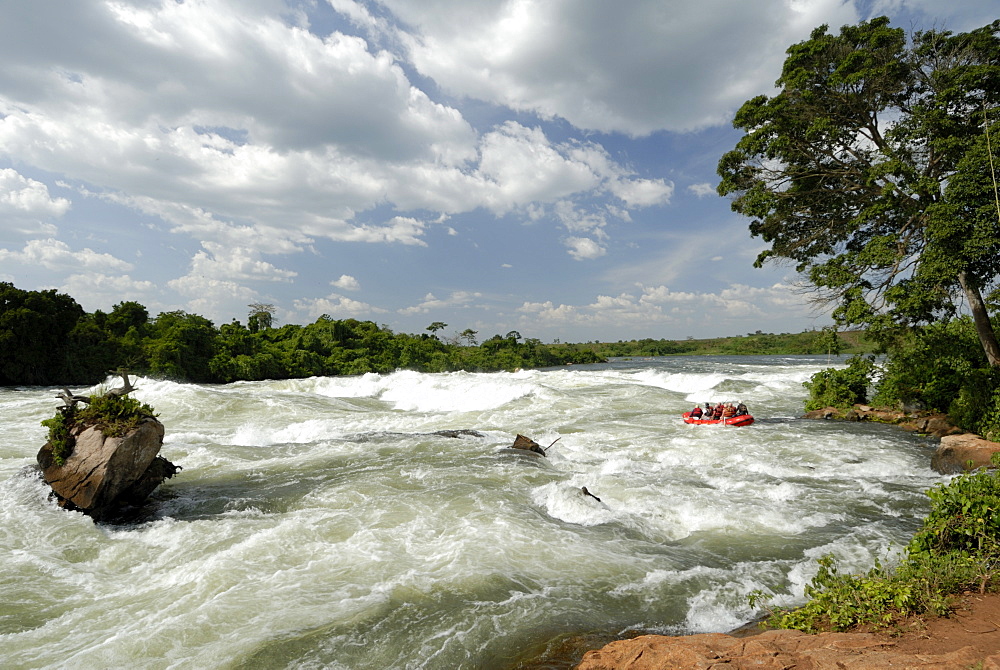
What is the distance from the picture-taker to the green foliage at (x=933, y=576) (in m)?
3.88

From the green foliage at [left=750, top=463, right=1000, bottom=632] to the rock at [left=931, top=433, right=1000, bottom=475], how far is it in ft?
27.1

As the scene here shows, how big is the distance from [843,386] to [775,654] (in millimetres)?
20483

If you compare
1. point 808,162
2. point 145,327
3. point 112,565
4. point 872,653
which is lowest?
point 112,565

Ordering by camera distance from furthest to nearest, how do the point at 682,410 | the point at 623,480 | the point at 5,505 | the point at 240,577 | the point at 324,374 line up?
the point at 324,374
the point at 682,410
the point at 623,480
the point at 5,505
the point at 240,577

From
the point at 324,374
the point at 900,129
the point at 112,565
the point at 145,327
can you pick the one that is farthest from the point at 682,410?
the point at 145,327

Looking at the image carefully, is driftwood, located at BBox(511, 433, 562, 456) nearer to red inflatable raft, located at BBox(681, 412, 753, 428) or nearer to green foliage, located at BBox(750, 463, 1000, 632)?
red inflatable raft, located at BBox(681, 412, 753, 428)

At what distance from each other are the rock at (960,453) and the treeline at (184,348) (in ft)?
Answer: 158

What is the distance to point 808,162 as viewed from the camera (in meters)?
15.8

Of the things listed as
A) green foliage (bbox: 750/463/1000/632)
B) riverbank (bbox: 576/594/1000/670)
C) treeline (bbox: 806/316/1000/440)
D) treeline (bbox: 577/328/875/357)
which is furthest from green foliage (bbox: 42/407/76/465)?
treeline (bbox: 577/328/875/357)

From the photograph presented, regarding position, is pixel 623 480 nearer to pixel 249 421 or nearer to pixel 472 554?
pixel 472 554

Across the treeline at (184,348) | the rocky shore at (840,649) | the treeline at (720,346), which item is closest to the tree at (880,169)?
the rocky shore at (840,649)

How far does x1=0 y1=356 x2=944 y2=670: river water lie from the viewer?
498 cm

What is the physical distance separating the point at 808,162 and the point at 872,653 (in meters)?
16.7

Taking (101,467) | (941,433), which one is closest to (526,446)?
(101,467)
